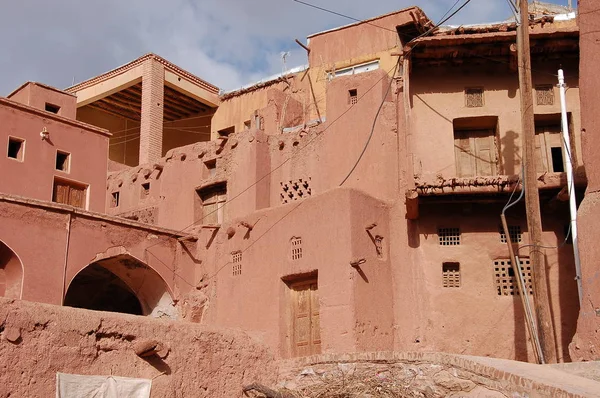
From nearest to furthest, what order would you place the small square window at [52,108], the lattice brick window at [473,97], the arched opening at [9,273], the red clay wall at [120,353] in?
the red clay wall at [120,353] → the arched opening at [9,273] → the lattice brick window at [473,97] → the small square window at [52,108]

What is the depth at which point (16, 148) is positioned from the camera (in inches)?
907

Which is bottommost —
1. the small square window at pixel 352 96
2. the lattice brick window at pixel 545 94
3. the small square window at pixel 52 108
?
the lattice brick window at pixel 545 94

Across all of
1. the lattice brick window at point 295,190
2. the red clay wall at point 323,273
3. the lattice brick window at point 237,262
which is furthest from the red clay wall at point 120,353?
the lattice brick window at point 295,190

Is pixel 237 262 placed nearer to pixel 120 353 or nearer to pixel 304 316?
pixel 304 316

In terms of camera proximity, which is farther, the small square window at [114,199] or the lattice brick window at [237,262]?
the small square window at [114,199]

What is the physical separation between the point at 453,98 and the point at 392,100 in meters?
1.46

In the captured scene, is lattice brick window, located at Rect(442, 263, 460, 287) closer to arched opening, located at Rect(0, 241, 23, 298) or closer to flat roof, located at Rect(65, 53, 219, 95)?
arched opening, located at Rect(0, 241, 23, 298)

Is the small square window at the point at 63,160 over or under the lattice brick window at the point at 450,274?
over

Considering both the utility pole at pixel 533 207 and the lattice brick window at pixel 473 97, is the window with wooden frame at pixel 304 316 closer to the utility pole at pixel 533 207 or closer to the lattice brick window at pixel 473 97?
the utility pole at pixel 533 207

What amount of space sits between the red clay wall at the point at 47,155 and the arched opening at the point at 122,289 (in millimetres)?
2069

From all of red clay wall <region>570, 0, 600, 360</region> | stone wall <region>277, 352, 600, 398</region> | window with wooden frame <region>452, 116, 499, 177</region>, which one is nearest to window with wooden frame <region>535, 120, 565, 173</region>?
window with wooden frame <region>452, 116, 499, 177</region>

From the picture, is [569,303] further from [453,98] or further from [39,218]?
[39,218]

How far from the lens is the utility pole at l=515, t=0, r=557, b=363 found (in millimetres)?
15383

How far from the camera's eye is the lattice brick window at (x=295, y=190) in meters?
22.5
